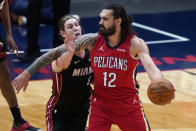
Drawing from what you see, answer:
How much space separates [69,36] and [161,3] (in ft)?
31.0

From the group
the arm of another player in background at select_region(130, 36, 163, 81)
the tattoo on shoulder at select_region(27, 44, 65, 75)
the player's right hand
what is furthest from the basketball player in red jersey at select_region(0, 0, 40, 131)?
the arm of another player in background at select_region(130, 36, 163, 81)

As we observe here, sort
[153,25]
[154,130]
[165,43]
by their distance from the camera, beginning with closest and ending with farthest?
1. [154,130]
2. [165,43]
3. [153,25]

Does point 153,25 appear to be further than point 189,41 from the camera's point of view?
Yes

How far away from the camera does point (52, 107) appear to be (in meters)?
5.93

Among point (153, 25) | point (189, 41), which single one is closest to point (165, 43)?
point (189, 41)

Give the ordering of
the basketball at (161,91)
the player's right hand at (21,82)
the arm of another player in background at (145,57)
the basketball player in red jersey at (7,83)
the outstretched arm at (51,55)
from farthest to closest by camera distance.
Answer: the basketball player in red jersey at (7,83)
the outstretched arm at (51,55)
the player's right hand at (21,82)
the arm of another player in background at (145,57)
the basketball at (161,91)

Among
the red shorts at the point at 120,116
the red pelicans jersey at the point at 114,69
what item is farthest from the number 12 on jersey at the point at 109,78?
the red shorts at the point at 120,116

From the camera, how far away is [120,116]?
545 centimetres

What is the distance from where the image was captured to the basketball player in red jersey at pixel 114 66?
5.35 meters

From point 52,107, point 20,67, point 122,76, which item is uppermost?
point 122,76

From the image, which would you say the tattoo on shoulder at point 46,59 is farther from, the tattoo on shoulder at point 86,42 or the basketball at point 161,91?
the basketball at point 161,91

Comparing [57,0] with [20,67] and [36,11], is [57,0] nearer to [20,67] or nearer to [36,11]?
[36,11]

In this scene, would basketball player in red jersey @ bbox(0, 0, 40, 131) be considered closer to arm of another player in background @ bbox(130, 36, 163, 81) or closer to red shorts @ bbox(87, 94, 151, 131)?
red shorts @ bbox(87, 94, 151, 131)

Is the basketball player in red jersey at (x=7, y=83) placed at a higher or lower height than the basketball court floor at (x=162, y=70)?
higher
